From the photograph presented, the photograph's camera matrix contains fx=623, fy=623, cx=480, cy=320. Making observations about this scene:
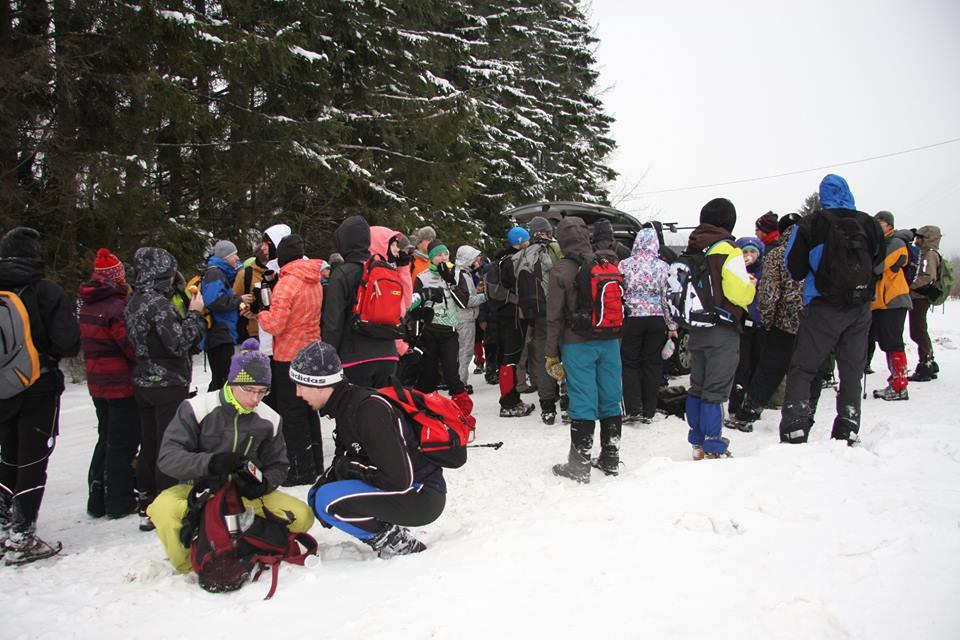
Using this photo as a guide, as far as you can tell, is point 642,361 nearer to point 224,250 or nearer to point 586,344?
point 586,344

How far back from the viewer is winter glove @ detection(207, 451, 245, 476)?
148 inches

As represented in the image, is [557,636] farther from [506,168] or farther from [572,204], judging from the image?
[506,168]

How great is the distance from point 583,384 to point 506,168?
1672 centimetres

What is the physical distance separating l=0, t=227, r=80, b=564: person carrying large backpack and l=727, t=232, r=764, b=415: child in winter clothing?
6450mm

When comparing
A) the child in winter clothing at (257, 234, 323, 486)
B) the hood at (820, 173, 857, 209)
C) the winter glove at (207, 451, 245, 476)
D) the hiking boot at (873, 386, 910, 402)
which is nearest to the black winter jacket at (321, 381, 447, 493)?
the winter glove at (207, 451, 245, 476)

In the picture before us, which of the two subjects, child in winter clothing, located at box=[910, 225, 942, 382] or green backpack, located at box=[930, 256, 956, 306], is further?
green backpack, located at box=[930, 256, 956, 306]

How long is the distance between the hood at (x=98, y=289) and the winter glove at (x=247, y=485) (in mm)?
2315

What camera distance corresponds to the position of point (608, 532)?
11.5ft

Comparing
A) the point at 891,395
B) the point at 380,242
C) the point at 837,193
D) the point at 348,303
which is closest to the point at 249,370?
the point at 348,303

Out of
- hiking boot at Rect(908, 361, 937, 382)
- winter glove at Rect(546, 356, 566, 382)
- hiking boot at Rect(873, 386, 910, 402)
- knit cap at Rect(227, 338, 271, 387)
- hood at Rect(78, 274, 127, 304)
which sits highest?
hood at Rect(78, 274, 127, 304)

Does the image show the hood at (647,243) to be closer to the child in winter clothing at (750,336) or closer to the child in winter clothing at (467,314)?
the child in winter clothing at (750,336)

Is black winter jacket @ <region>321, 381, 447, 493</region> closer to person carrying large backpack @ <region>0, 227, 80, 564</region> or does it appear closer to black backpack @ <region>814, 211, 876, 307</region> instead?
person carrying large backpack @ <region>0, 227, 80, 564</region>

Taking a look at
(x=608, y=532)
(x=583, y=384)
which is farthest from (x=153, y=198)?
(x=608, y=532)

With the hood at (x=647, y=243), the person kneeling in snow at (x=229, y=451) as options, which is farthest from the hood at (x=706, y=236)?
the person kneeling in snow at (x=229, y=451)
